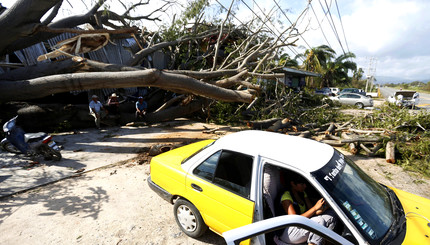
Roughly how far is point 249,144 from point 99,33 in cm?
720

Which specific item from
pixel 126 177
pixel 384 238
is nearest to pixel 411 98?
pixel 384 238

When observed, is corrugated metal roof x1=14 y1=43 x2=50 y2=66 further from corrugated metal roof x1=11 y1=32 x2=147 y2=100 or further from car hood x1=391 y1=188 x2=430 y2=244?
car hood x1=391 y1=188 x2=430 y2=244

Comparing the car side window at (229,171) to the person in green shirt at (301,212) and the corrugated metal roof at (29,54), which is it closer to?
the person in green shirt at (301,212)

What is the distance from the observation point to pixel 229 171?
2.45 meters

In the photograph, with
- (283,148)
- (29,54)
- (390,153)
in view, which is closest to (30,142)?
(283,148)

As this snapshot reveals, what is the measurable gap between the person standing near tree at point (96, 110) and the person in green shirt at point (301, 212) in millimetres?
8326

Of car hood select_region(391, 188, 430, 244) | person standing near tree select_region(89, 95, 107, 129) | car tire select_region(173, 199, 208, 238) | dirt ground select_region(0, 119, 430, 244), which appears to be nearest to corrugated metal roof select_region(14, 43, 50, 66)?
person standing near tree select_region(89, 95, 107, 129)

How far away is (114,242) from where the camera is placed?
277 cm

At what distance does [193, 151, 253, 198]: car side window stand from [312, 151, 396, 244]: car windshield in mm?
708

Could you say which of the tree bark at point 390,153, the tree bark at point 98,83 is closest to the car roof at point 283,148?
the tree bark at point 98,83

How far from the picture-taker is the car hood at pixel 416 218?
5.85ft

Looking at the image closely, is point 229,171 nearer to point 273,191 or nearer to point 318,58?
point 273,191

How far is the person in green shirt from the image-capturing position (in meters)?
2.00

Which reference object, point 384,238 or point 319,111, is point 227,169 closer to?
point 384,238
